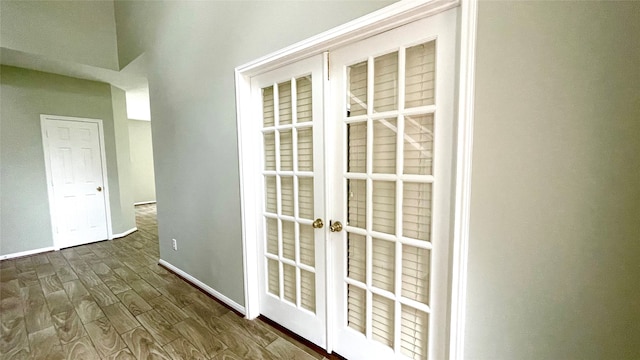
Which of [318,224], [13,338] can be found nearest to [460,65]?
[318,224]

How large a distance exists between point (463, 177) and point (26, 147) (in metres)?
5.34

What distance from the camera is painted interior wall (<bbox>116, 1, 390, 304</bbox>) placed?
1.70 m

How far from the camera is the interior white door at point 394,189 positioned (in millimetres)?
1187

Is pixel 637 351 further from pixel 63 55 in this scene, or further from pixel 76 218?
pixel 76 218

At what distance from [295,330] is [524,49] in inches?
82.2

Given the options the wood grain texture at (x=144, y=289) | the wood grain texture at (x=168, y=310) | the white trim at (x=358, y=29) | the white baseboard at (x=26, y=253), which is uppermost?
the white trim at (x=358, y=29)

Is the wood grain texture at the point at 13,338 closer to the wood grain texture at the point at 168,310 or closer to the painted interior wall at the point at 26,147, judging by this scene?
the wood grain texture at the point at 168,310

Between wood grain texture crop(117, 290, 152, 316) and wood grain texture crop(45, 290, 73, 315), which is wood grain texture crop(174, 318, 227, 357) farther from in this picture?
wood grain texture crop(45, 290, 73, 315)

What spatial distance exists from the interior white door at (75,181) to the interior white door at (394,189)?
4582 millimetres

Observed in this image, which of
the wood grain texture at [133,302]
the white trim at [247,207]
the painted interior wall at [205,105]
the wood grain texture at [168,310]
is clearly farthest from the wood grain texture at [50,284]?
the white trim at [247,207]

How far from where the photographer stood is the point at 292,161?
179 cm

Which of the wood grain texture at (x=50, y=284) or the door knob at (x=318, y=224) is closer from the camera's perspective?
the door knob at (x=318, y=224)

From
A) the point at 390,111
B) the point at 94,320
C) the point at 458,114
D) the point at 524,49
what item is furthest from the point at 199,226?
the point at 524,49

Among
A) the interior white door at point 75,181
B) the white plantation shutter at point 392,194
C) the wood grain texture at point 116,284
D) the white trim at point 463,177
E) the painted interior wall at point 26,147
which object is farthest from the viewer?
the interior white door at point 75,181
